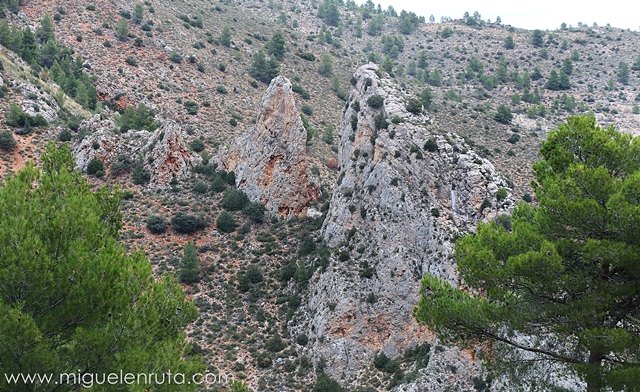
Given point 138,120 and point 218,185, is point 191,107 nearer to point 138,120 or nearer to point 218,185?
point 138,120

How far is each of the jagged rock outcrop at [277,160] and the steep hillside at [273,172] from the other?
119 mm

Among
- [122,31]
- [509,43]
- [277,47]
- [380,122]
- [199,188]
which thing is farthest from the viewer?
[509,43]

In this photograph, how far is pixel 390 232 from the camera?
35656 mm

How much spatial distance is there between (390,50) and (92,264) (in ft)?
358

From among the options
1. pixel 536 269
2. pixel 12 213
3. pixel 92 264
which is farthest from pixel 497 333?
pixel 12 213

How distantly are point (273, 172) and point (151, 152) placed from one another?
407 inches

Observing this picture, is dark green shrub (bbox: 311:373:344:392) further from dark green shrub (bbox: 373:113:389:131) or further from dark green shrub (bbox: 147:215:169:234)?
dark green shrub (bbox: 373:113:389:131)

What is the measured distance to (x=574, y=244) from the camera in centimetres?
1442

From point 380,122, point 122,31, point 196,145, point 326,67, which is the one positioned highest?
point 122,31

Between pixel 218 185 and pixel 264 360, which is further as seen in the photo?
pixel 218 185

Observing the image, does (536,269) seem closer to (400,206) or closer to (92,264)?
(92,264)

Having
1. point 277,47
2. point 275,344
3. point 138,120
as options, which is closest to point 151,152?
point 138,120

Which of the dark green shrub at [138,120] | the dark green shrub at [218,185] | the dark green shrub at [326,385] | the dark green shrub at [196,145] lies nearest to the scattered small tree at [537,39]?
the dark green shrub at [196,145]

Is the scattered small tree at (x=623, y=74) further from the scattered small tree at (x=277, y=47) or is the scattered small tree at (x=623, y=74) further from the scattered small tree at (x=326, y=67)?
the scattered small tree at (x=277, y=47)
